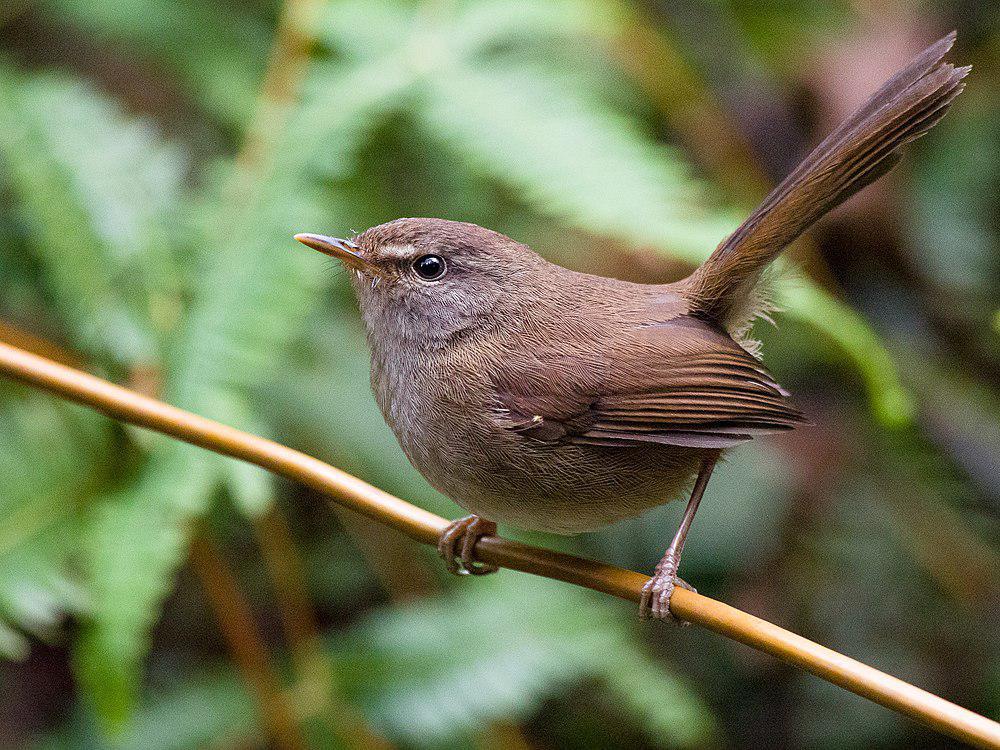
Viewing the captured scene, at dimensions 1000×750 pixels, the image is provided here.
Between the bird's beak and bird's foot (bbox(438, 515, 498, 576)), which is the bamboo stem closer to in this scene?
bird's foot (bbox(438, 515, 498, 576))

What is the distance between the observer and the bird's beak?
233 cm

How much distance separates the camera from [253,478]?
2.75 meters

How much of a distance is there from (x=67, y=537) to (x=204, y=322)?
67 centimetres

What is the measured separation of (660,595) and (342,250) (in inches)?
40.2

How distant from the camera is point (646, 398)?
7.89 feet

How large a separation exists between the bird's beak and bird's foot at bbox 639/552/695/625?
0.96 meters

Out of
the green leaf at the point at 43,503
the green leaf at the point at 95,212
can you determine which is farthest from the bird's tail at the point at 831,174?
the green leaf at the point at 43,503

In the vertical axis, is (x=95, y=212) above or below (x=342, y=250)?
above

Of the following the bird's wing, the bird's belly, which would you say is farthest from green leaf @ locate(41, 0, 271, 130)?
the bird's belly

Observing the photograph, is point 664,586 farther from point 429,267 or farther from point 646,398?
point 429,267

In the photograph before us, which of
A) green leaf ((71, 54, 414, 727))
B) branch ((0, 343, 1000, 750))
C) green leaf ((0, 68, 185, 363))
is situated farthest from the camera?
green leaf ((0, 68, 185, 363))

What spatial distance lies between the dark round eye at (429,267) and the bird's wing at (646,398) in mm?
339

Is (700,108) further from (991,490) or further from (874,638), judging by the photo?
(874,638)

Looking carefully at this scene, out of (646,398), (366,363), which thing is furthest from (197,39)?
(646,398)
